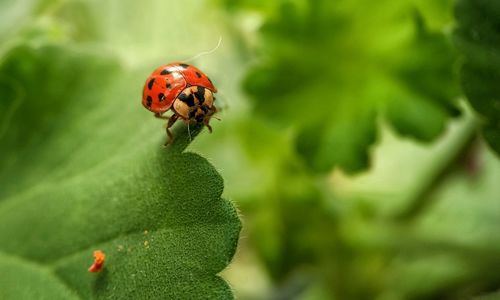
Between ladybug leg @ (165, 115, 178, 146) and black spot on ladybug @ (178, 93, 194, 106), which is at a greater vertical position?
black spot on ladybug @ (178, 93, 194, 106)

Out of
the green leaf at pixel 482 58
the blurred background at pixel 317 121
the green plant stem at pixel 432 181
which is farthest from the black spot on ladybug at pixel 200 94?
the green plant stem at pixel 432 181

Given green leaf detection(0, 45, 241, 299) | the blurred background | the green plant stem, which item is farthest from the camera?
the green plant stem

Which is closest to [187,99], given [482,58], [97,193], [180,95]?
[180,95]

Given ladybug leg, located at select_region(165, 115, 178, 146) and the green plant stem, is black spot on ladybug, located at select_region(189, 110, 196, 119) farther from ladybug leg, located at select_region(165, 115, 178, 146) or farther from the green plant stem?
the green plant stem

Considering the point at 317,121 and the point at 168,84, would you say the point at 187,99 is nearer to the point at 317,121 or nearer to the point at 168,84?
the point at 168,84

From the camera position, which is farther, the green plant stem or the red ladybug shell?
the green plant stem

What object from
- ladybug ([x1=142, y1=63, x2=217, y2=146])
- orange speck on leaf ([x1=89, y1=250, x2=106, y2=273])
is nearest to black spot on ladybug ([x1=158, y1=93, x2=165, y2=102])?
ladybug ([x1=142, y1=63, x2=217, y2=146])

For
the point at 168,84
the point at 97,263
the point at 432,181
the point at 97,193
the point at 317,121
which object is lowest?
the point at 97,263
